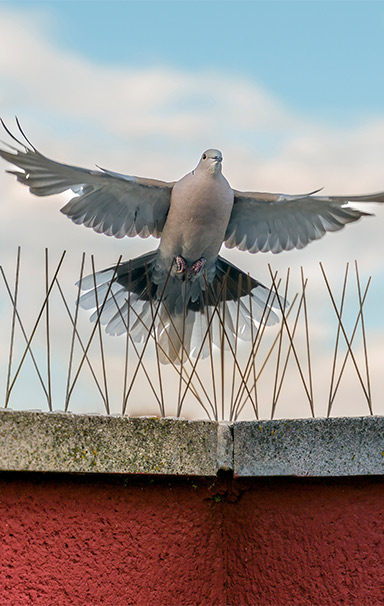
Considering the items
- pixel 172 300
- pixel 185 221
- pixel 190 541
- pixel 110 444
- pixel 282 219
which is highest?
pixel 282 219

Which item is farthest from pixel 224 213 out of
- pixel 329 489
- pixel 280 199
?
pixel 329 489

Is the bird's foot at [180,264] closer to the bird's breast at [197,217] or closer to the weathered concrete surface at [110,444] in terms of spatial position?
the bird's breast at [197,217]

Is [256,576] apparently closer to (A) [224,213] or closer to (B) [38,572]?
(B) [38,572]

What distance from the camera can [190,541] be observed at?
2189 mm

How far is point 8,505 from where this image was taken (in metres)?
2.09

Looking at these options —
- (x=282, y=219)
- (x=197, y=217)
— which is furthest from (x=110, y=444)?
(x=282, y=219)

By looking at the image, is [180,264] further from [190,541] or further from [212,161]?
[190,541]

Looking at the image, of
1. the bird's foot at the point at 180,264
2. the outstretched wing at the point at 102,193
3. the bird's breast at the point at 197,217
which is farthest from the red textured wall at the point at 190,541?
the bird's foot at the point at 180,264

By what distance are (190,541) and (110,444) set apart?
0.38 meters

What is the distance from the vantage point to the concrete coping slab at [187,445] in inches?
80.8

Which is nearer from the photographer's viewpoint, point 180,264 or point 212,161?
point 212,161

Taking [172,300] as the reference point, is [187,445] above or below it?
below

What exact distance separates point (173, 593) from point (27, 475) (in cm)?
53

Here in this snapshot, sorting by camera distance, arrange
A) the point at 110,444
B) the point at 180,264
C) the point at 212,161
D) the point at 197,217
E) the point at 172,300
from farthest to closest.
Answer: the point at 172,300 → the point at 180,264 → the point at 197,217 → the point at 212,161 → the point at 110,444
